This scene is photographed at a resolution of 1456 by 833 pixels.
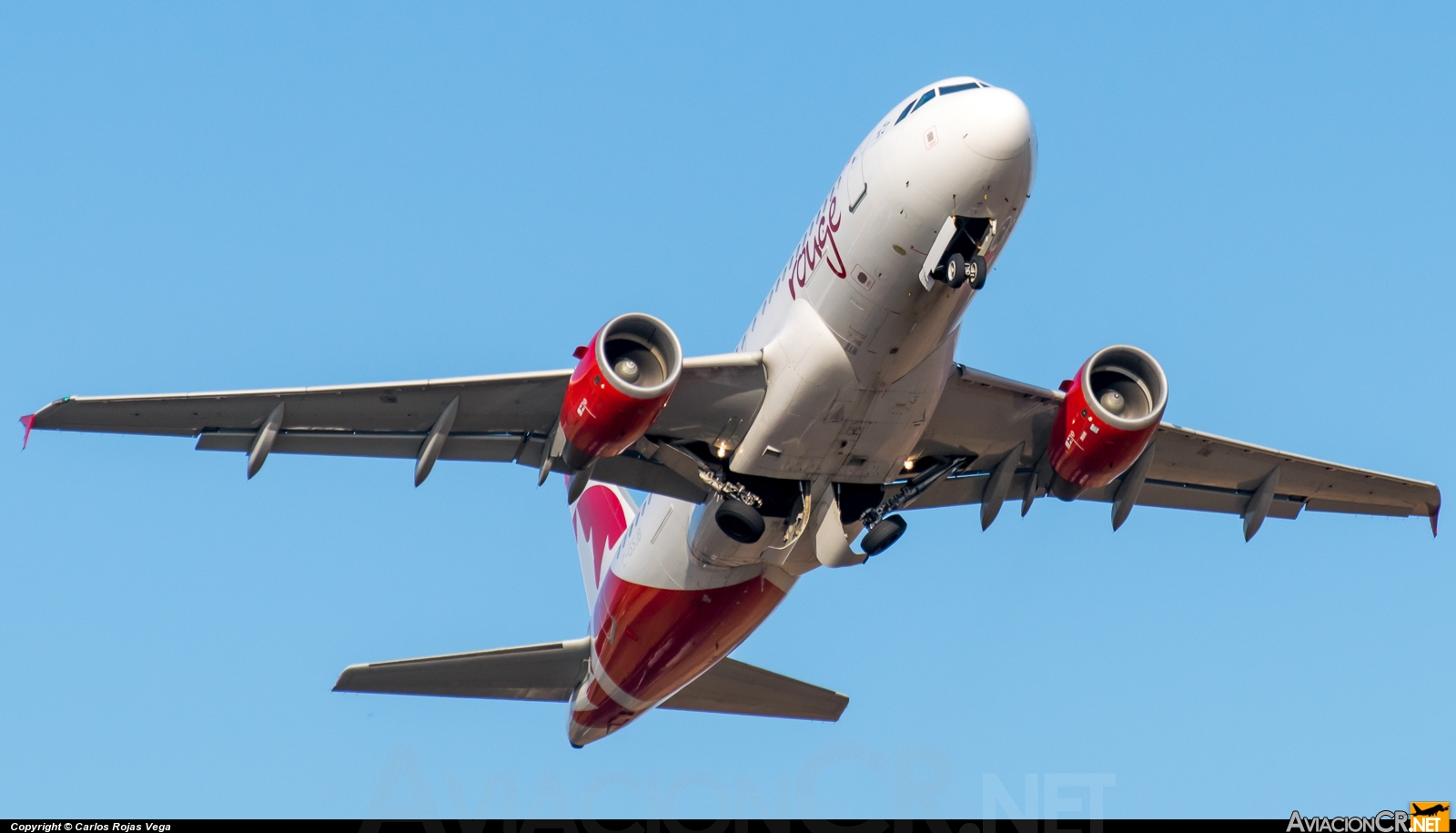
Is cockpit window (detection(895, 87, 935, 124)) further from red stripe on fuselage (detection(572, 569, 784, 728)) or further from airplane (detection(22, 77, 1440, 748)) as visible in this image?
red stripe on fuselage (detection(572, 569, 784, 728))

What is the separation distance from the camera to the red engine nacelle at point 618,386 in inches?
767

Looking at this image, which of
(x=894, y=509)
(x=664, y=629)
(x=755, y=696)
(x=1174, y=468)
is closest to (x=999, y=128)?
(x=894, y=509)

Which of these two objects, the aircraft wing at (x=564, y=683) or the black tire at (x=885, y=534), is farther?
the aircraft wing at (x=564, y=683)

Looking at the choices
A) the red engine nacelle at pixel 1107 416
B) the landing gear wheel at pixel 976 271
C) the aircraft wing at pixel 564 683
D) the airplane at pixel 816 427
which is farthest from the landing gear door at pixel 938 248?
the aircraft wing at pixel 564 683

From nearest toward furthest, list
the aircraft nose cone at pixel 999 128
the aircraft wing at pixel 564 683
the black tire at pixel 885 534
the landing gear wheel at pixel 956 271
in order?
1. the aircraft nose cone at pixel 999 128
2. the landing gear wheel at pixel 956 271
3. the black tire at pixel 885 534
4. the aircraft wing at pixel 564 683

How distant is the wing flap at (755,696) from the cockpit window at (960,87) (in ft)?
43.6

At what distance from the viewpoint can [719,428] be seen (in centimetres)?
2181

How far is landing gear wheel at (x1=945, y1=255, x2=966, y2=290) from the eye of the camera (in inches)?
736

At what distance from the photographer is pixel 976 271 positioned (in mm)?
18703

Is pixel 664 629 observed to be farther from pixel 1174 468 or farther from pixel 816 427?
pixel 1174 468

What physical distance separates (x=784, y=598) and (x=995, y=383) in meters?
5.10

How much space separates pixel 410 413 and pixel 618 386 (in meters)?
3.87

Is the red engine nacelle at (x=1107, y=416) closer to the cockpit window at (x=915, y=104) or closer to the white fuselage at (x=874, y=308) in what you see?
the white fuselage at (x=874, y=308)

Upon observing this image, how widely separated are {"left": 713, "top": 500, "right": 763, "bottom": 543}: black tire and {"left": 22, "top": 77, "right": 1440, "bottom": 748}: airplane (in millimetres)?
35
